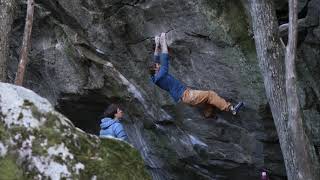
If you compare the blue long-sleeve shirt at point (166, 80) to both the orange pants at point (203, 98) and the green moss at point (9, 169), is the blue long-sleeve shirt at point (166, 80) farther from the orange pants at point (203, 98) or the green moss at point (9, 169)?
the green moss at point (9, 169)

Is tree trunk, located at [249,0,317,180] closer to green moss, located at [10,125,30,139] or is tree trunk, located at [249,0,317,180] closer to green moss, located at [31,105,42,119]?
green moss, located at [31,105,42,119]

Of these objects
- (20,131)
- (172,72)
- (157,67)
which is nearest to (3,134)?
(20,131)

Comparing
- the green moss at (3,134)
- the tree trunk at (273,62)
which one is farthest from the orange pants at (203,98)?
the green moss at (3,134)

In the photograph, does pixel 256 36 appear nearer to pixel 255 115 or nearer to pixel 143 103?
pixel 255 115

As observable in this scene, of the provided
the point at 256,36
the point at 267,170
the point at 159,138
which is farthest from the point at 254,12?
the point at 159,138

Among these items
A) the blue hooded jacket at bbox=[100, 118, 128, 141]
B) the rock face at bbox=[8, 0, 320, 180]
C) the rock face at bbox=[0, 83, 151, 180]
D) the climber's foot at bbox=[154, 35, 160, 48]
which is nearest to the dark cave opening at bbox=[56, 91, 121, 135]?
the rock face at bbox=[8, 0, 320, 180]

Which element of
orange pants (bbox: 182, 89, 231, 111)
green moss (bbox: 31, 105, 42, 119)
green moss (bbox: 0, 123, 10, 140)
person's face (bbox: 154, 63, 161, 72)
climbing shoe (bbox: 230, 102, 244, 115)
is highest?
person's face (bbox: 154, 63, 161, 72)

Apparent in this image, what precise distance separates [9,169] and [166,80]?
18.1 ft

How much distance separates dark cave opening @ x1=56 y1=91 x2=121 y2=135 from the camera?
12531mm

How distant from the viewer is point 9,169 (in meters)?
4.04

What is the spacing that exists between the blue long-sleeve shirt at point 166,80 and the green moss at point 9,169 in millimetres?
5254

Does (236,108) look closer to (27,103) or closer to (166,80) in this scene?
(166,80)

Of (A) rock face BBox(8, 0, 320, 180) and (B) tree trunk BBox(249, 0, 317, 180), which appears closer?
(B) tree trunk BBox(249, 0, 317, 180)

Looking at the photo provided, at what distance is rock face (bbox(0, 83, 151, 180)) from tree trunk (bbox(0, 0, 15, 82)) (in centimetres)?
633
